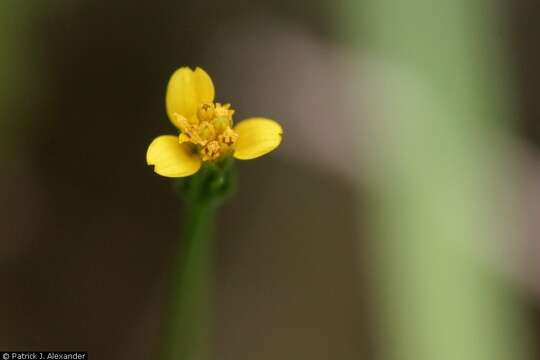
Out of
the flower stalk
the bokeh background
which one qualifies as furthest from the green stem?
the bokeh background

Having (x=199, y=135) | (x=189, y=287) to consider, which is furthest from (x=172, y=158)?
(x=189, y=287)

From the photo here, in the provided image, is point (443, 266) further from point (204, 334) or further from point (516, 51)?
point (516, 51)

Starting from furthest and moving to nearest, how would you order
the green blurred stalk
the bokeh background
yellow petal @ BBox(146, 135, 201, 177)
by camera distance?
1. the bokeh background
2. the green blurred stalk
3. yellow petal @ BBox(146, 135, 201, 177)

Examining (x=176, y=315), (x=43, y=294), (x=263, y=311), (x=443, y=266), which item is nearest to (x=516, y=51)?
(x=443, y=266)

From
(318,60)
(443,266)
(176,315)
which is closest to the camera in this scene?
(176,315)

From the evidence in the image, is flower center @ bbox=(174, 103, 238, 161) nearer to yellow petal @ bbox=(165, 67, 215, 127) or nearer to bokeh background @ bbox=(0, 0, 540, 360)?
yellow petal @ bbox=(165, 67, 215, 127)

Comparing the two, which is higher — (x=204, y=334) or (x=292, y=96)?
(x=292, y=96)
